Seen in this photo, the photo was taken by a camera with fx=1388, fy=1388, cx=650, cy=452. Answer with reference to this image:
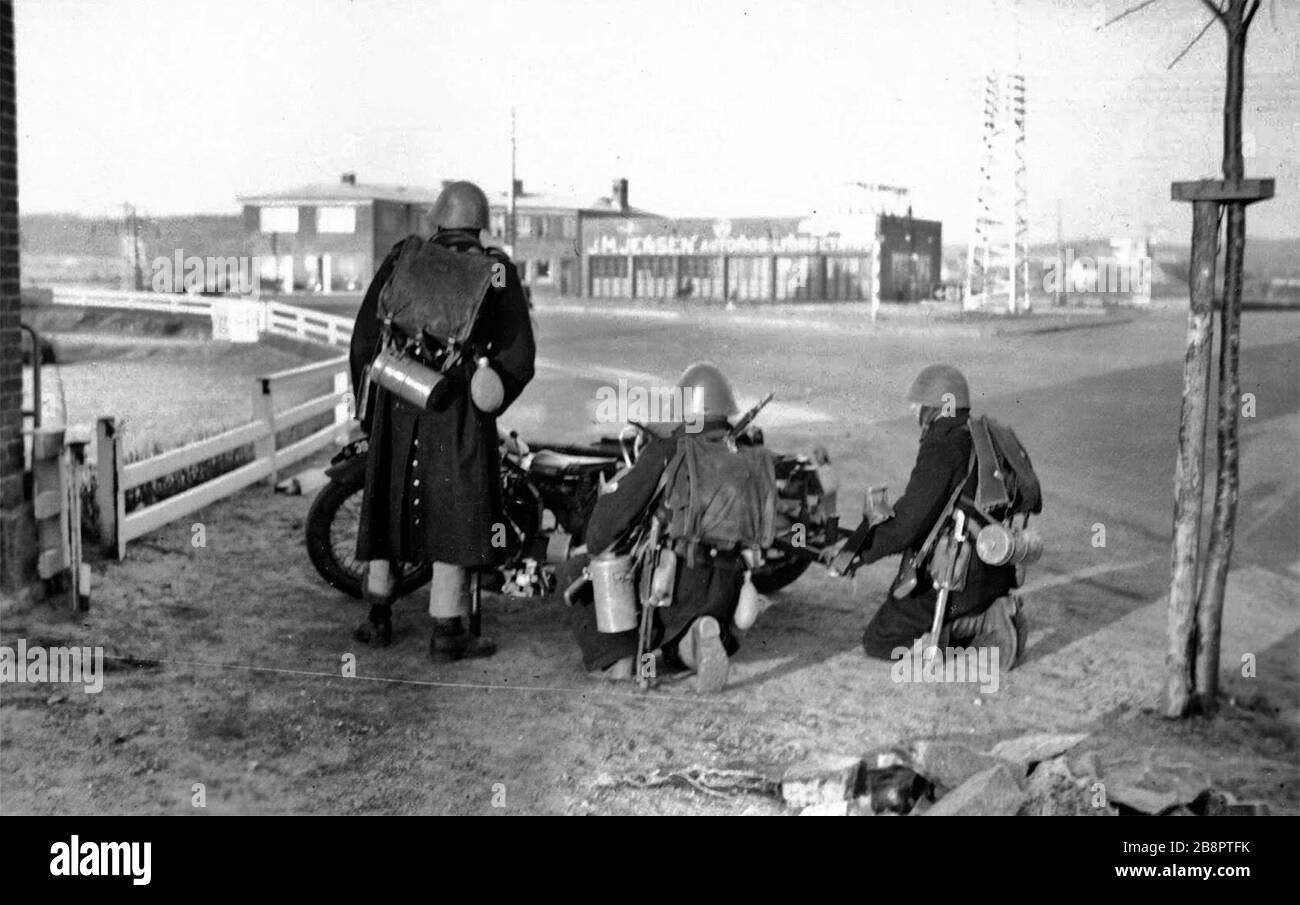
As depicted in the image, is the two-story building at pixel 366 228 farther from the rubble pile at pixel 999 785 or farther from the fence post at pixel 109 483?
the rubble pile at pixel 999 785

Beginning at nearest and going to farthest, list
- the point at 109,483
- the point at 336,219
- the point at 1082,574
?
the point at 109,483
the point at 1082,574
the point at 336,219

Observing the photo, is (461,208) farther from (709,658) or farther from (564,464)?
(709,658)

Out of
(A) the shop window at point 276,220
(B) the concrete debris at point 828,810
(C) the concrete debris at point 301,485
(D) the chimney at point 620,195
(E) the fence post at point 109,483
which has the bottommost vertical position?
(B) the concrete debris at point 828,810

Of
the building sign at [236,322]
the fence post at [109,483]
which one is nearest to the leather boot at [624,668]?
the fence post at [109,483]

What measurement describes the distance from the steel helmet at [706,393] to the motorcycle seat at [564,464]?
0.99m

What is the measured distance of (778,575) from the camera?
23.7 feet

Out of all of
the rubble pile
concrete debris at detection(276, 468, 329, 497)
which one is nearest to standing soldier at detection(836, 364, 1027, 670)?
the rubble pile

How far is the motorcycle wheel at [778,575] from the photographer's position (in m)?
7.12

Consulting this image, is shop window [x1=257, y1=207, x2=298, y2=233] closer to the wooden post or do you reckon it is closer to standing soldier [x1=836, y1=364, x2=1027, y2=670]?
standing soldier [x1=836, y1=364, x2=1027, y2=670]

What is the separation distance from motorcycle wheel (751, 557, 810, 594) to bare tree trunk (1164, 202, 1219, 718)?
2.18 meters

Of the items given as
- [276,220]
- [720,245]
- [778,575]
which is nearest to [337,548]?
[778,575]

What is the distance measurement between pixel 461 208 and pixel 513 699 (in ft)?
6.86

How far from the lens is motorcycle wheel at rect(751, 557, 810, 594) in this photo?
7.12 meters
